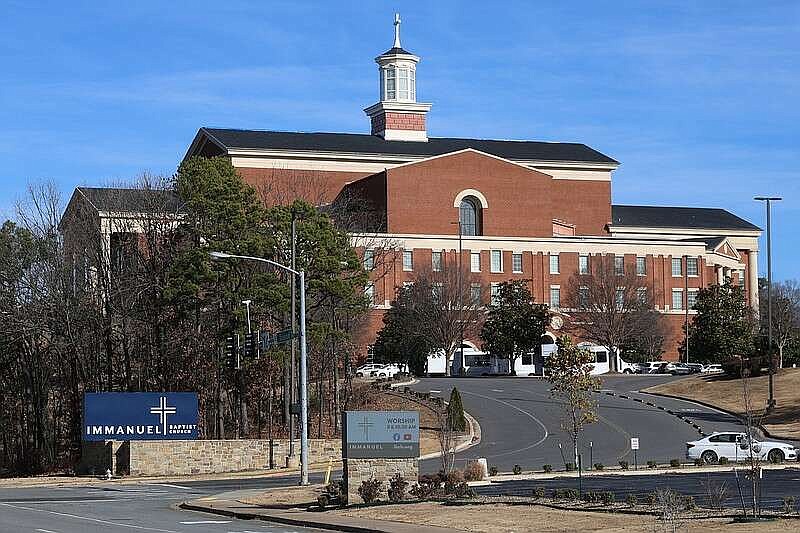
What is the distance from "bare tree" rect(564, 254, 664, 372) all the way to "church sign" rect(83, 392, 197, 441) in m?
64.6

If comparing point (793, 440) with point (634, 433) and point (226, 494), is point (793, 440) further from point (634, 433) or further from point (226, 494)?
Result: point (226, 494)

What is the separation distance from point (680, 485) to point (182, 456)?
2470 cm

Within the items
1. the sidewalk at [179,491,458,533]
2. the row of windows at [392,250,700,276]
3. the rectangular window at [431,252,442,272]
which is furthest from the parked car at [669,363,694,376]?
the sidewalk at [179,491,458,533]

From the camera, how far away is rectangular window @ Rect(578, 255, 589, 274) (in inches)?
4911

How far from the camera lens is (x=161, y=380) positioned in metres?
68.6

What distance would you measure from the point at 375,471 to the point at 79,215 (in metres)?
40.3

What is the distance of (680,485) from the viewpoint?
37.8 m

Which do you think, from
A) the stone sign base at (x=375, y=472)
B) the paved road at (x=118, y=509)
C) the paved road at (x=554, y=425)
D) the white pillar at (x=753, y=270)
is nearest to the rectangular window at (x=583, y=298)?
the paved road at (x=554, y=425)

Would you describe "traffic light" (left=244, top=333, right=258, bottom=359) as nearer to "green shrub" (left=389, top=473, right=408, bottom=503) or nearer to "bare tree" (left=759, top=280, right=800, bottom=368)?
"green shrub" (left=389, top=473, right=408, bottom=503)

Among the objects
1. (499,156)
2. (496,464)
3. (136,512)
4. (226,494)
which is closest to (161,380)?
(496,464)

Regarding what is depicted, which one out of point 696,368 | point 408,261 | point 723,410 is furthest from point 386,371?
point 723,410

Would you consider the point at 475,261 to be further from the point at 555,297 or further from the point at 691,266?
the point at 691,266

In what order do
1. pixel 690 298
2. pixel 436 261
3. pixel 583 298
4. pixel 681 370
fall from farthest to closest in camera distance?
pixel 690 298
pixel 583 298
pixel 436 261
pixel 681 370

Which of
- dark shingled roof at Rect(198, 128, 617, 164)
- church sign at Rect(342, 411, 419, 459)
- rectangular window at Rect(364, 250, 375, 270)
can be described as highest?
dark shingled roof at Rect(198, 128, 617, 164)
